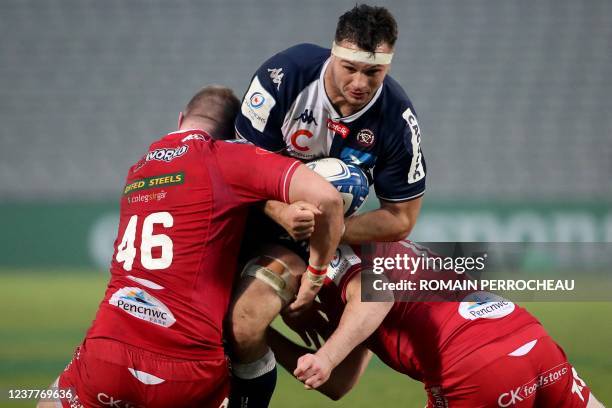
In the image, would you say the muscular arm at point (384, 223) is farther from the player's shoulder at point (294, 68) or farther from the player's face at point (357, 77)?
the player's shoulder at point (294, 68)

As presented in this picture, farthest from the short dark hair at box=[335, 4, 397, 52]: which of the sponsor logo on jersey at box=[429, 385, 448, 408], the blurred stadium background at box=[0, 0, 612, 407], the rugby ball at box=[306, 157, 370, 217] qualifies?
the blurred stadium background at box=[0, 0, 612, 407]

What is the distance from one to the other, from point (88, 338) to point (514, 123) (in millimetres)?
10659

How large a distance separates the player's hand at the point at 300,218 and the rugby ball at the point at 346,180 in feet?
1.10

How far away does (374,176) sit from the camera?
4.06m

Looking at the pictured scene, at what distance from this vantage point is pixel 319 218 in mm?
3316

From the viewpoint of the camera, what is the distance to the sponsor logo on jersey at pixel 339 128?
3.92m

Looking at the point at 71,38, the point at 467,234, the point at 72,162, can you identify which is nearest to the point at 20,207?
the point at 72,162

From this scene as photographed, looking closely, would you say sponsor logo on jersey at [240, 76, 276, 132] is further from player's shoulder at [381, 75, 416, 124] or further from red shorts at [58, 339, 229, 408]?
red shorts at [58, 339, 229, 408]

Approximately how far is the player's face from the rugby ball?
0.29 meters

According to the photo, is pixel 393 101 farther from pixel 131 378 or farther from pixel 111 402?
pixel 111 402

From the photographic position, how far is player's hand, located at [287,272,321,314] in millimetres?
3541

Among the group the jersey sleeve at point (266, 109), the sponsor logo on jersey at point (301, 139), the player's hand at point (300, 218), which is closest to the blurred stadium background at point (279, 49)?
the sponsor logo on jersey at point (301, 139)

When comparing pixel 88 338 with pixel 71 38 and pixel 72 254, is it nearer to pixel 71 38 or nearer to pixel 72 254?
pixel 72 254

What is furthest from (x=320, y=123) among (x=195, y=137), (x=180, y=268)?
(x=180, y=268)
